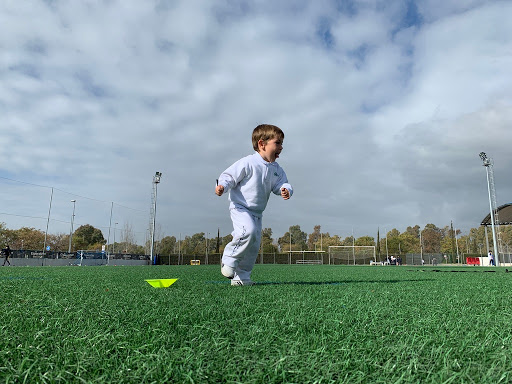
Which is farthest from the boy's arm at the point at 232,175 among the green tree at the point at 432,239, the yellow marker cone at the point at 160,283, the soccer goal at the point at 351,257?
the green tree at the point at 432,239

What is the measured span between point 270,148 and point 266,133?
0.22 meters

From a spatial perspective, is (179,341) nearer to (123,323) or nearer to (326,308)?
(123,323)

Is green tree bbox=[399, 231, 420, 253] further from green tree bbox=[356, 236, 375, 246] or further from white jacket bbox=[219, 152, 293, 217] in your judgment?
white jacket bbox=[219, 152, 293, 217]

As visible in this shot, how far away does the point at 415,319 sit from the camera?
1850 millimetres

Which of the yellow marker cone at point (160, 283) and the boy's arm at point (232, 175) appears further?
the boy's arm at point (232, 175)

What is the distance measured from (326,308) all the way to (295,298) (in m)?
0.49

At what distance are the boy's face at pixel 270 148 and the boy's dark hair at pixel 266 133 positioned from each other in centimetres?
4

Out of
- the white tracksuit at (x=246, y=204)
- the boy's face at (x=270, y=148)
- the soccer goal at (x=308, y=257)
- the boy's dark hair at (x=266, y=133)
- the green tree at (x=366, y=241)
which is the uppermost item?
the green tree at (x=366, y=241)

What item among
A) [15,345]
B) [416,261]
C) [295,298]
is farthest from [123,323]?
[416,261]

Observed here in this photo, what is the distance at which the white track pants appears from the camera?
4.09m

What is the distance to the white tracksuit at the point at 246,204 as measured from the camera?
4.12m

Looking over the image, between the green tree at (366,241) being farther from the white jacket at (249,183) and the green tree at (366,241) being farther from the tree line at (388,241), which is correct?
the white jacket at (249,183)

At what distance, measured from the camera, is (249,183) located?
4.32 meters

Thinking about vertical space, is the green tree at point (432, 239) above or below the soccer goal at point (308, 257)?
above
